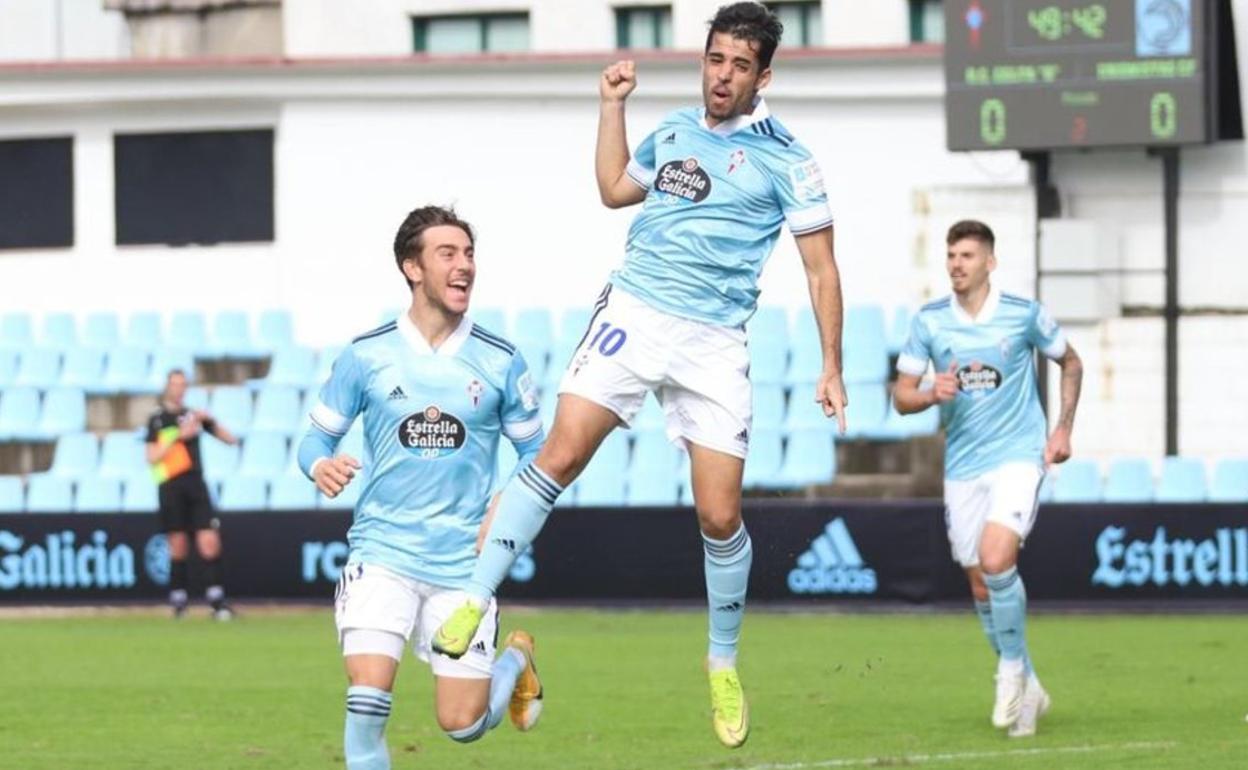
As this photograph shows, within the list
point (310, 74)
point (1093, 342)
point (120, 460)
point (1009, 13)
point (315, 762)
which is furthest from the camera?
point (310, 74)

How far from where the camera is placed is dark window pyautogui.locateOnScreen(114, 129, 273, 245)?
28078mm

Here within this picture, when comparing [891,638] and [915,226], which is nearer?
[891,638]

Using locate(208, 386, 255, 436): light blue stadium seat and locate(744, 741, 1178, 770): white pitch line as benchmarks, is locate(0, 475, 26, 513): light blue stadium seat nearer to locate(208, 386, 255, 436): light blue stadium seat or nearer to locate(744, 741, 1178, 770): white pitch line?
locate(208, 386, 255, 436): light blue stadium seat

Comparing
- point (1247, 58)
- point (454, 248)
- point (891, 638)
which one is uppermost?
point (1247, 58)

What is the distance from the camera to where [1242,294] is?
2388 cm

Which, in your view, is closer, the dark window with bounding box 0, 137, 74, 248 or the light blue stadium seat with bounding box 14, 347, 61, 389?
the light blue stadium seat with bounding box 14, 347, 61, 389

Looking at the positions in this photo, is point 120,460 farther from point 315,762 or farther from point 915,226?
point 315,762

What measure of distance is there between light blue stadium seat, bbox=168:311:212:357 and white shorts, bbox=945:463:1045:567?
581 inches

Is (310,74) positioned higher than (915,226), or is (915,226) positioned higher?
(310,74)

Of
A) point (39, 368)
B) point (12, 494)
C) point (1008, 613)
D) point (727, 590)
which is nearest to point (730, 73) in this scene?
point (727, 590)

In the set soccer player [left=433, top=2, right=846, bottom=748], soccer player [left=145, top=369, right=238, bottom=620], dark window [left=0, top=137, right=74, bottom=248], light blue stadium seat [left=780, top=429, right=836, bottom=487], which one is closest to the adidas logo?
light blue stadium seat [left=780, top=429, right=836, bottom=487]

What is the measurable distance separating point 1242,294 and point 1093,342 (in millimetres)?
1512

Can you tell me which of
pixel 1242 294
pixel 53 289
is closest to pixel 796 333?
pixel 1242 294

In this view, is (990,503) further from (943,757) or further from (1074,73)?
(1074,73)
